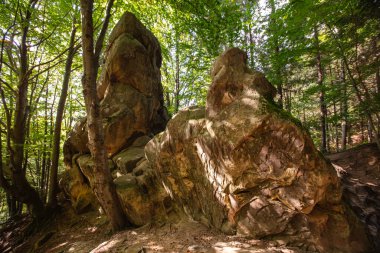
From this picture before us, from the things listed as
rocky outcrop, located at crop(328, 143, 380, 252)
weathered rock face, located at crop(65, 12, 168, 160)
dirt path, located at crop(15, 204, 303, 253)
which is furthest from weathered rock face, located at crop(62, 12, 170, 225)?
rocky outcrop, located at crop(328, 143, 380, 252)

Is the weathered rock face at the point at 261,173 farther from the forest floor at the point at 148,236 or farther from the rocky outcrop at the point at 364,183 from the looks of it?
the rocky outcrop at the point at 364,183

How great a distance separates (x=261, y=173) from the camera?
15.8 ft

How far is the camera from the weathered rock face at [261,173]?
4.49m

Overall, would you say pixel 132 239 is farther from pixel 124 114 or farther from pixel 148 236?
pixel 124 114

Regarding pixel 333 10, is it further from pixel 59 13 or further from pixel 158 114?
pixel 59 13

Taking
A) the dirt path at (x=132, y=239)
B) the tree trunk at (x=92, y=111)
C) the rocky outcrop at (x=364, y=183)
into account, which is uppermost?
the tree trunk at (x=92, y=111)

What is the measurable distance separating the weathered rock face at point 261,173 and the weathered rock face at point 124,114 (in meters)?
3.15

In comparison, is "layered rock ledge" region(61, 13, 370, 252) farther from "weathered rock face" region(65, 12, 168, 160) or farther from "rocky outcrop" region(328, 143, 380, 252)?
"rocky outcrop" region(328, 143, 380, 252)

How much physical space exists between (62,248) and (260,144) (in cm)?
789

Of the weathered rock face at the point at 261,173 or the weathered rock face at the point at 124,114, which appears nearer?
the weathered rock face at the point at 261,173

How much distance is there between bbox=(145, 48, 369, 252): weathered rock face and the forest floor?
0.43m

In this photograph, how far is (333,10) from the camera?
334 inches

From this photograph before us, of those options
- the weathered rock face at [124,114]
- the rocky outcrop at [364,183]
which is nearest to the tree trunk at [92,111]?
the weathered rock face at [124,114]

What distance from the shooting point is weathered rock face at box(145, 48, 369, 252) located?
14.7ft
